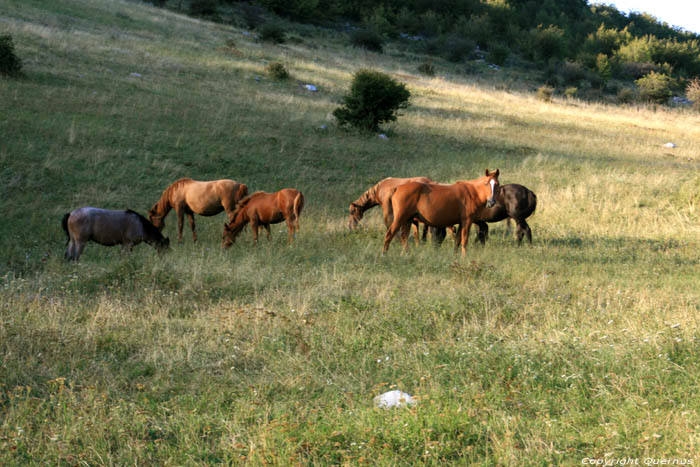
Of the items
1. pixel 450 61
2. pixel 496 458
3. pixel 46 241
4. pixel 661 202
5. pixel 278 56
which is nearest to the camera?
pixel 496 458

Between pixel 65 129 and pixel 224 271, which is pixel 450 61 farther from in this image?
pixel 224 271

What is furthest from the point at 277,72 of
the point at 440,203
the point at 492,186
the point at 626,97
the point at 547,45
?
the point at 547,45

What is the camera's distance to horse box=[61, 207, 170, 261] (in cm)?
1084

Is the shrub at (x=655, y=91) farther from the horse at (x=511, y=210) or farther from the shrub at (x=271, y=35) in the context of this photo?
the horse at (x=511, y=210)

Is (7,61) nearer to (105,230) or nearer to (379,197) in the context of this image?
(105,230)

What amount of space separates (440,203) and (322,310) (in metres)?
4.66

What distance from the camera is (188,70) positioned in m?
28.1

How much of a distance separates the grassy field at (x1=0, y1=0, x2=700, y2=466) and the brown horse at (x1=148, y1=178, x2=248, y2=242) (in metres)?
0.68

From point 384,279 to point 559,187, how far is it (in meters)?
10.4

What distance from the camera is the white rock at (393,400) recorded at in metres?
4.73

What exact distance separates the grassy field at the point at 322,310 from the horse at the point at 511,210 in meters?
0.43

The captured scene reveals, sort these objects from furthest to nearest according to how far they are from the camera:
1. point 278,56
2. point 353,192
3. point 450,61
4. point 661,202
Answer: point 450,61 < point 278,56 < point 353,192 < point 661,202

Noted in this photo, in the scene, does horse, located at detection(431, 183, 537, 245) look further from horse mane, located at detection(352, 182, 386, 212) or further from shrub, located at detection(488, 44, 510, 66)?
shrub, located at detection(488, 44, 510, 66)

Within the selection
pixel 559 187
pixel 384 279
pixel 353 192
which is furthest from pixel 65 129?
pixel 559 187
